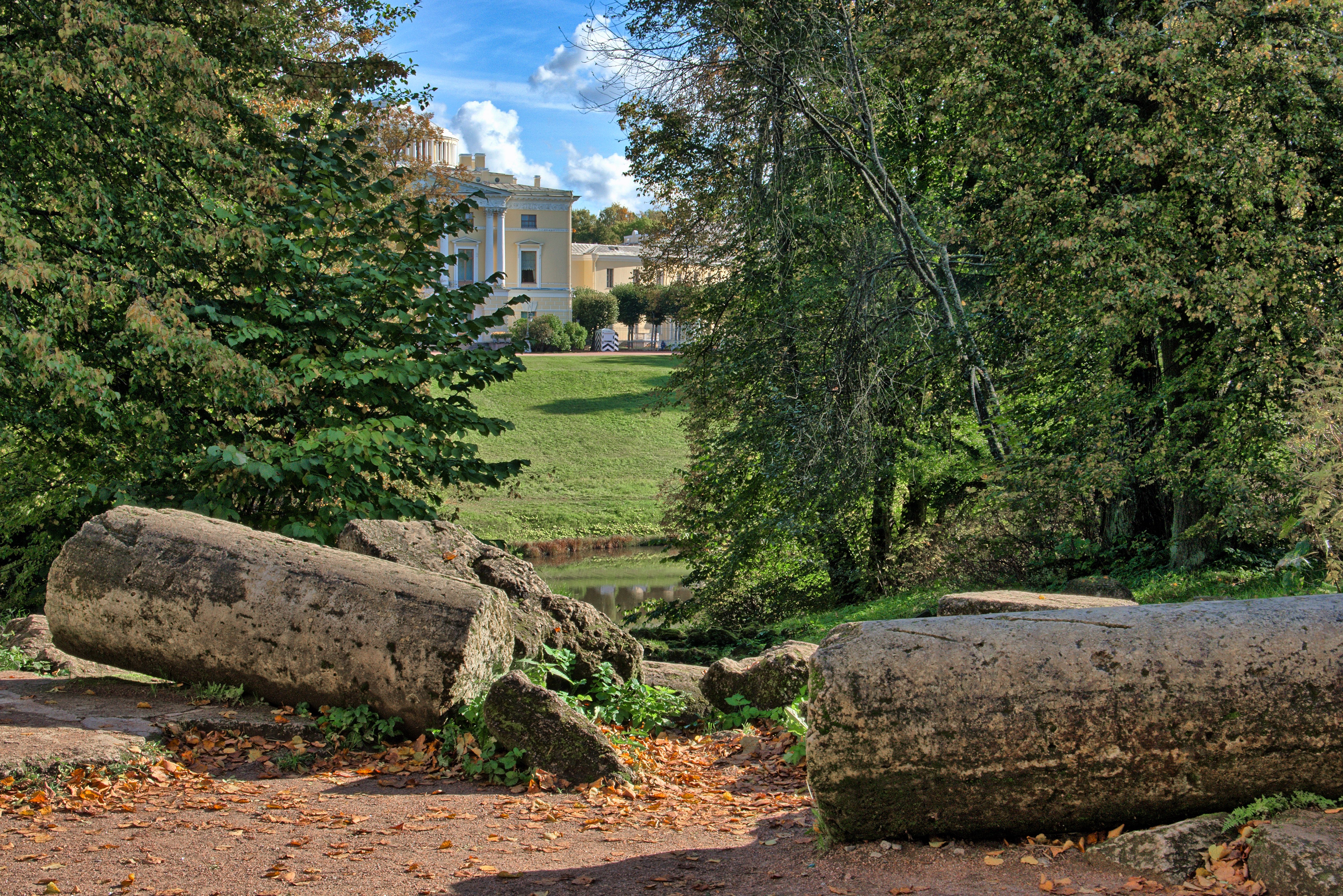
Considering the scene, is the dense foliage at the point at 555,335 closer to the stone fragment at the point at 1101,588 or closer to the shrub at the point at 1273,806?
the stone fragment at the point at 1101,588

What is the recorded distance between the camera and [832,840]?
4.17m

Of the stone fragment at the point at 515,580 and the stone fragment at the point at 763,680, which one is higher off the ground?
the stone fragment at the point at 515,580

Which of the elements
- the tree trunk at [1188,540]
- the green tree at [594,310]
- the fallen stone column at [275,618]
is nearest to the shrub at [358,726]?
the fallen stone column at [275,618]

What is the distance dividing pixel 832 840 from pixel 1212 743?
1537mm

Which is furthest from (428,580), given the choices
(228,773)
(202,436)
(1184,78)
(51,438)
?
(1184,78)

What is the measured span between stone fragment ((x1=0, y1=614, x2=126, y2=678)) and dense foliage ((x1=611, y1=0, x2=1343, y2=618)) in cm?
838

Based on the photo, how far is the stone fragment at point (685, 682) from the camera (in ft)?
23.9

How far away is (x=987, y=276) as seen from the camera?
46.1ft

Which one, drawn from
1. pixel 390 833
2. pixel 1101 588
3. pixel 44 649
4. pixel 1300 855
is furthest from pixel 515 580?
pixel 1101 588

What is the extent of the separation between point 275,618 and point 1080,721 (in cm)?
449

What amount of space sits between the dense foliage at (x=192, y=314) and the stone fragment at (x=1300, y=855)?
7.04 meters

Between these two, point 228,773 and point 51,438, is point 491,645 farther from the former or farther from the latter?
point 51,438

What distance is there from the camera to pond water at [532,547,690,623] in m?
20.4

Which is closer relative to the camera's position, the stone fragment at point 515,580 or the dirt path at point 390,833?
the dirt path at point 390,833
